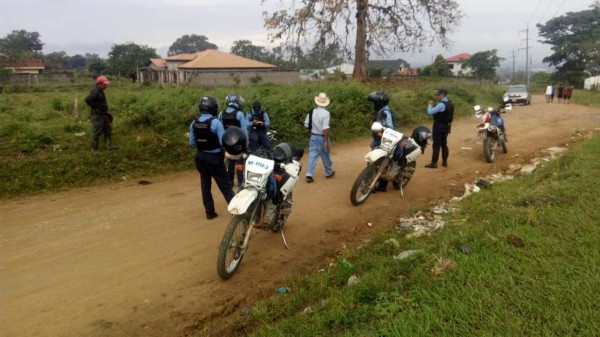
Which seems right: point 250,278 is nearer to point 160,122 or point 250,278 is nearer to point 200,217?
point 200,217

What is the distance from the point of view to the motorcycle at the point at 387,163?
641 centimetres

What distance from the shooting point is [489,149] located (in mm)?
9406

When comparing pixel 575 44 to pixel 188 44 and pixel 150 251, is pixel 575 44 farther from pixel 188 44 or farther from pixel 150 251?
pixel 188 44

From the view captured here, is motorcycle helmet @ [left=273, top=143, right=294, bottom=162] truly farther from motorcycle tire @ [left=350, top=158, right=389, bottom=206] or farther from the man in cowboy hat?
the man in cowboy hat

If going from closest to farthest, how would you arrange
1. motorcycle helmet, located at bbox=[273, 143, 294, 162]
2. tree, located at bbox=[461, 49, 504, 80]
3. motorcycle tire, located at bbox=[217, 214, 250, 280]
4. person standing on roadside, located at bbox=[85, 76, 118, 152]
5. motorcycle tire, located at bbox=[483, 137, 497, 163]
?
motorcycle tire, located at bbox=[217, 214, 250, 280] < motorcycle helmet, located at bbox=[273, 143, 294, 162] < person standing on roadside, located at bbox=[85, 76, 118, 152] < motorcycle tire, located at bbox=[483, 137, 497, 163] < tree, located at bbox=[461, 49, 504, 80]

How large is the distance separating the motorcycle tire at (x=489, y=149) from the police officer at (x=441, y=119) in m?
0.99

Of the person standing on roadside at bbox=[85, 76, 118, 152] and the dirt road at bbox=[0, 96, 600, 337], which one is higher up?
the person standing on roadside at bbox=[85, 76, 118, 152]

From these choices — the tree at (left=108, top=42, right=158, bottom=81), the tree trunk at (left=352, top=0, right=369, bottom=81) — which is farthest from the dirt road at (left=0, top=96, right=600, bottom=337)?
the tree at (left=108, top=42, right=158, bottom=81)

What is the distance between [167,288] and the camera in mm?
4184

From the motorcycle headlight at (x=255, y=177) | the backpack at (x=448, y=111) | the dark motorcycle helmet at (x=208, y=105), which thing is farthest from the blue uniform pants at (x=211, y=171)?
the backpack at (x=448, y=111)

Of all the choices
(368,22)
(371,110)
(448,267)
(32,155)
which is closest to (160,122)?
(32,155)

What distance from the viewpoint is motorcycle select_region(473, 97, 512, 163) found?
934cm

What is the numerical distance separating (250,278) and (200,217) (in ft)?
6.71

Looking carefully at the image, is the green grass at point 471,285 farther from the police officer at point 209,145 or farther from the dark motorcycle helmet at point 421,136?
the dark motorcycle helmet at point 421,136
